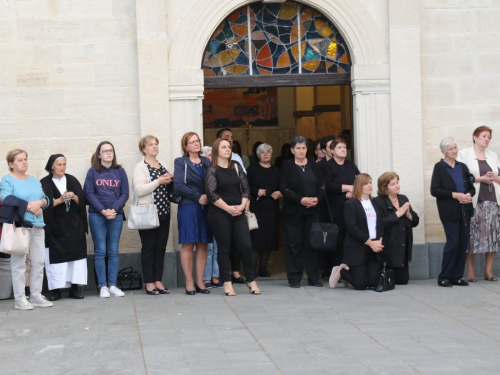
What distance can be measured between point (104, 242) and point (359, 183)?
304 centimetres

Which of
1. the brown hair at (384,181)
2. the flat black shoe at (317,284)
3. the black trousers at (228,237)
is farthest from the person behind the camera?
the flat black shoe at (317,284)

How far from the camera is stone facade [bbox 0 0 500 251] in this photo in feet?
37.1

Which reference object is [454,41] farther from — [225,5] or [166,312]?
[166,312]

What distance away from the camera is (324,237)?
1077cm

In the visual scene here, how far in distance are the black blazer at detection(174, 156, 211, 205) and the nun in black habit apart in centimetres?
114

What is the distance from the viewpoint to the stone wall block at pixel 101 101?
37.3 ft

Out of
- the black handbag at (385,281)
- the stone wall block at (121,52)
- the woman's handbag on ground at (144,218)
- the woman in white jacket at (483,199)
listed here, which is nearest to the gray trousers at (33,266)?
the woman's handbag on ground at (144,218)

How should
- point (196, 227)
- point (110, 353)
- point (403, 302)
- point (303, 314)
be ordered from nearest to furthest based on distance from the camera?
point (110, 353), point (303, 314), point (403, 302), point (196, 227)

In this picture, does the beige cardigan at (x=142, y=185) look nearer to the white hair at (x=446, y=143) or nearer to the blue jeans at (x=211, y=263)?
the blue jeans at (x=211, y=263)

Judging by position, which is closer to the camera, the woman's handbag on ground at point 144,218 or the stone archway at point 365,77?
the woman's handbag on ground at point 144,218

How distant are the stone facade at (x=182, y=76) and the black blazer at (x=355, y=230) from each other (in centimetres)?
114

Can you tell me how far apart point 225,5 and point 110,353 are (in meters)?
5.44


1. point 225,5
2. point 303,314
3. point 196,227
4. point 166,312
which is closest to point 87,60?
point 225,5

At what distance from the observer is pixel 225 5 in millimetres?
11531
